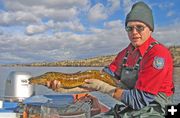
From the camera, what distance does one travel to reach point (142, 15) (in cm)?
407

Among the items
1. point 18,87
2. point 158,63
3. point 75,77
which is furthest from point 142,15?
point 18,87

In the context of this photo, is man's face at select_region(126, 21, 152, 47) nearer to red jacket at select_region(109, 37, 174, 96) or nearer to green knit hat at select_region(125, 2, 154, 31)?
green knit hat at select_region(125, 2, 154, 31)

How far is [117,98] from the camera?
3965 mm

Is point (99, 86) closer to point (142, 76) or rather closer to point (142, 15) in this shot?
point (142, 76)

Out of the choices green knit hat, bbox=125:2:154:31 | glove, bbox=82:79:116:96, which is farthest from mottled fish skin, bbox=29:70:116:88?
green knit hat, bbox=125:2:154:31

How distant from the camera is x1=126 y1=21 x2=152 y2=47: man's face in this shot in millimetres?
4090

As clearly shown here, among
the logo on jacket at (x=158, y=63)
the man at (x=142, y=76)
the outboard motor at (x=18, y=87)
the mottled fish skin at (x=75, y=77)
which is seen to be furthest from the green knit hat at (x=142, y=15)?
the outboard motor at (x=18, y=87)

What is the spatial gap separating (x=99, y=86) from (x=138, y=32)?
2.52ft

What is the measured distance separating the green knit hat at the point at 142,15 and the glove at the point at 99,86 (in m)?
0.78

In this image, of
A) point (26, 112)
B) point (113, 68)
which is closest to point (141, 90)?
point (113, 68)

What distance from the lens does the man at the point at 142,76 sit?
381 cm

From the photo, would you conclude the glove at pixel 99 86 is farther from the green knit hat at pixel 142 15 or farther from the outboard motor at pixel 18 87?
the outboard motor at pixel 18 87

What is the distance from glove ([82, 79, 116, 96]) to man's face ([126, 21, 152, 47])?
0.59 metres

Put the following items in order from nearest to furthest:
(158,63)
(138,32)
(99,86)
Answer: (158,63), (99,86), (138,32)
